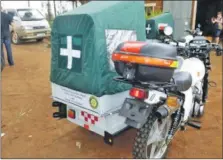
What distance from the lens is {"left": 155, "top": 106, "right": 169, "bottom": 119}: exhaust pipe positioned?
2.09 metres

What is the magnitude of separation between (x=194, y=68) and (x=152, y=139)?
1.18 meters

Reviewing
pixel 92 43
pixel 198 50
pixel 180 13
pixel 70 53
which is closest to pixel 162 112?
pixel 92 43

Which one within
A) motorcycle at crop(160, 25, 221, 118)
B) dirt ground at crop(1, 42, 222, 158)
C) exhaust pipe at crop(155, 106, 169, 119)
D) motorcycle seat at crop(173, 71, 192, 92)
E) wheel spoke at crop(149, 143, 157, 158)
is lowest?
dirt ground at crop(1, 42, 222, 158)

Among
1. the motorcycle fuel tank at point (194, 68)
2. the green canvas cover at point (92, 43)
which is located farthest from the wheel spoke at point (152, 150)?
the motorcycle fuel tank at point (194, 68)

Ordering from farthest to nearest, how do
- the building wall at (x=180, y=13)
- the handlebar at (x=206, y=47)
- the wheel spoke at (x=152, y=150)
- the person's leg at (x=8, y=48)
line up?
1. the building wall at (x=180, y=13)
2. the person's leg at (x=8, y=48)
3. the handlebar at (x=206, y=47)
4. the wheel spoke at (x=152, y=150)

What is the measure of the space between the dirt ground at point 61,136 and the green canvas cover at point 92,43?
31.7 inches

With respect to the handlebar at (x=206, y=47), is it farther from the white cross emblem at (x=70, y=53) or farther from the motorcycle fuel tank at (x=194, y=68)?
the white cross emblem at (x=70, y=53)

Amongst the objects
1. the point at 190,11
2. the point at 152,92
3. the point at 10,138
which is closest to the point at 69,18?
the point at 152,92

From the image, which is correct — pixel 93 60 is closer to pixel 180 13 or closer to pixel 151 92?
pixel 151 92

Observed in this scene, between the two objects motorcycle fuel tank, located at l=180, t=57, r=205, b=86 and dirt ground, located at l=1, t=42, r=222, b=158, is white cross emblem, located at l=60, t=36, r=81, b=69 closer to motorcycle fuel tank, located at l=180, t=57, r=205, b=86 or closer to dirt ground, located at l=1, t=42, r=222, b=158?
dirt ground, located at l=1, t=42, r=222, b=158

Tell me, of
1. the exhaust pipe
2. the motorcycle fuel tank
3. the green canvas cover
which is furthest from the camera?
the motorcycle fuel tank

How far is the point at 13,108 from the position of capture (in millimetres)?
4016

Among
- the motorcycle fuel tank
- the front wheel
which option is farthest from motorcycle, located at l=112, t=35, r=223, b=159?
the motorcycle fuel tank

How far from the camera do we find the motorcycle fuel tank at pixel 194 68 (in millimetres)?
2909
